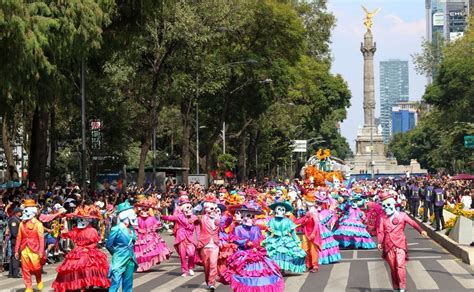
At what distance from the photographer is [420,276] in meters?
17.1

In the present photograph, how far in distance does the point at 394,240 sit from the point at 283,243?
330 centimetres

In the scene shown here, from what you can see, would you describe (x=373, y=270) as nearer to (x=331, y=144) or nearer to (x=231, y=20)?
(x=231, y=20)

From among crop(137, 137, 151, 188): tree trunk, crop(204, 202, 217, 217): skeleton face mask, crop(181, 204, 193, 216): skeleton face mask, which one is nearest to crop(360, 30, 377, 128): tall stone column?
crop(137, 137, 151, 188): tree trunk

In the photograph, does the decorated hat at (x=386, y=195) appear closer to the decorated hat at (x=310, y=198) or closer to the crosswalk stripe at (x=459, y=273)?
the crosswalk stripe at (x=459, y=273)

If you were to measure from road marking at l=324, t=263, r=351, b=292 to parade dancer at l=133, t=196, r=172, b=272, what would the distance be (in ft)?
12.9

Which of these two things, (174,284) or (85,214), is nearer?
(85,214)

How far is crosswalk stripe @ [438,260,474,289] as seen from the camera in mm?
15693

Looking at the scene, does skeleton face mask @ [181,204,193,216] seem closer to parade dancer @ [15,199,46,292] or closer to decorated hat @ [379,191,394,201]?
parade dancer @ [15,199,46,292]

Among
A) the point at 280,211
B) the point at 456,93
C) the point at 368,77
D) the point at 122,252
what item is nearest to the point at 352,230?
the point at 280,211

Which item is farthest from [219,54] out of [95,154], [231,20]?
[95,154]

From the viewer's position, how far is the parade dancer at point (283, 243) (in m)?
16.5

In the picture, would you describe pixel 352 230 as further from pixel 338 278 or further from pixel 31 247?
pixel 31 247

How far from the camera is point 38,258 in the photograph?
15.1 metres

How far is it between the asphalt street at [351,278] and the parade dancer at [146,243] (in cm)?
27
